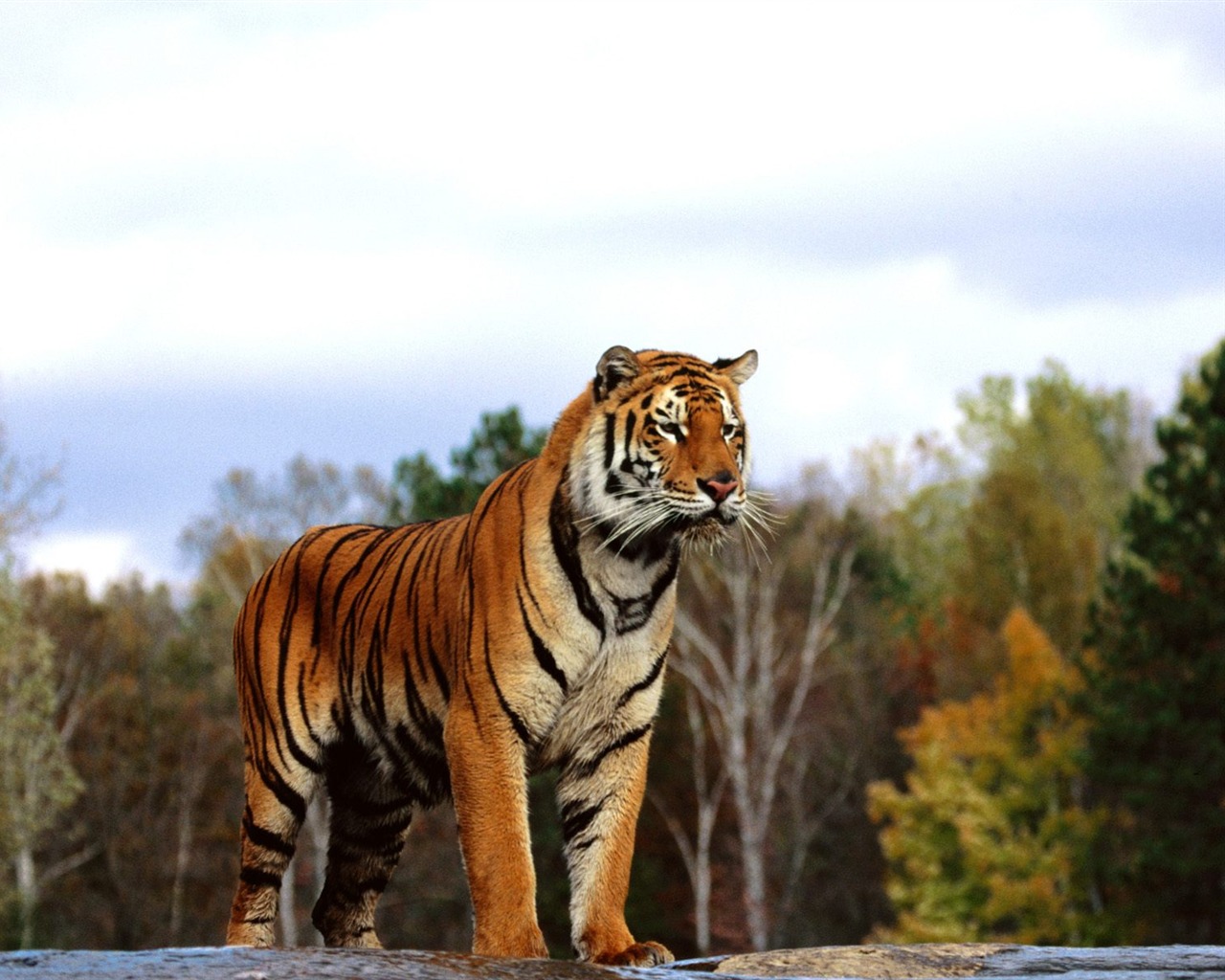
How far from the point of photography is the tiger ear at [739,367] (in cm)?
774

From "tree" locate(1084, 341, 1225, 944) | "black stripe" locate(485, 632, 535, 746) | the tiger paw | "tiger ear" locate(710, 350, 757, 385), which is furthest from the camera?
"tree" locate(1084, 341, 1225, 944)

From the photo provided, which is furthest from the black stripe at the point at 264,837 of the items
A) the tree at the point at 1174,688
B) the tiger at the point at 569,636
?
the tree at the point at 1174,688

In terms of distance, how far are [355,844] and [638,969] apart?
2.63 m

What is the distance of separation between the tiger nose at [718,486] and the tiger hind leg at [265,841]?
100 inches

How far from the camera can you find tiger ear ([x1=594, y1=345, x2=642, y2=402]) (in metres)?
7.33

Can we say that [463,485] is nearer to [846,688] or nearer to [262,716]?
[846,688]

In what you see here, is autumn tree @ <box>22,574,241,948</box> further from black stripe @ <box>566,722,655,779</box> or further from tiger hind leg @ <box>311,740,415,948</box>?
black stripe @ <box>566,722,655,779</box>

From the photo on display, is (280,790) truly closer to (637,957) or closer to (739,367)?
(637,957)

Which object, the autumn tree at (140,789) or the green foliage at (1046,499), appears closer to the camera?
the autumn tree at (140,789)

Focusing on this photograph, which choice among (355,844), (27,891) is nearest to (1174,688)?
(27,891)

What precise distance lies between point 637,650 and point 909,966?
1.61 meters

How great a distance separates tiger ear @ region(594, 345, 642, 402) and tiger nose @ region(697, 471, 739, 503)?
62 centimetres

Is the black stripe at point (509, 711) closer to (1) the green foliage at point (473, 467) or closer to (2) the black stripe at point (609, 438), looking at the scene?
(2) the black stripe at point (609, 438)

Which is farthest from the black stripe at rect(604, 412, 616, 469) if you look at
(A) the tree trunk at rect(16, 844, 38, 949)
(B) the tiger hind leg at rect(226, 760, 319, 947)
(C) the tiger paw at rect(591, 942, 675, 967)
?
(A) the tree trunk at rect(16, 844, 38, 949)
